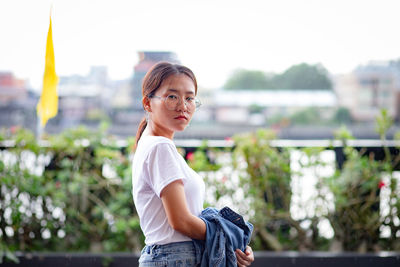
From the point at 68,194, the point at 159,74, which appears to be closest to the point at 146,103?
the point at 159,74

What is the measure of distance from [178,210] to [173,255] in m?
0.14

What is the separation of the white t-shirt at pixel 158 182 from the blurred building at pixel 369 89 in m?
3.60

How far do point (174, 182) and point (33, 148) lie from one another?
2.13 m

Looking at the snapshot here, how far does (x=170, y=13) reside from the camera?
3684mm

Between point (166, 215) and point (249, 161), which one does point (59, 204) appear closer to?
point (249, 161)

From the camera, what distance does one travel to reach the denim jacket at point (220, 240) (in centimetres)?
122

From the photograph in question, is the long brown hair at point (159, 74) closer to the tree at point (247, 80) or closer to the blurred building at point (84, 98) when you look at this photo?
the blurred building at point (84, 98)

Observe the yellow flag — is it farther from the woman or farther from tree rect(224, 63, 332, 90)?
tree rect(224, 63, 332, 90)

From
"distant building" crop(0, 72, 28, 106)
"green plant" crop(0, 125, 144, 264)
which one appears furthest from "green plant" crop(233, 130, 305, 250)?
"distant building" crop(0, 72, 28, 106)

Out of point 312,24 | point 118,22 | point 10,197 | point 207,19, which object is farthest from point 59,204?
point 312,24

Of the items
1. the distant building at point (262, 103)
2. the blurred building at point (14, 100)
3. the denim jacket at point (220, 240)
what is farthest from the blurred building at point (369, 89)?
the denim jacket at point (220, 240)

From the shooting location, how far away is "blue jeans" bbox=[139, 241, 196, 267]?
122 cm

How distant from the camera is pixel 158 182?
1174mm

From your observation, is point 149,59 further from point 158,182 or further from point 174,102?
point 158,182
